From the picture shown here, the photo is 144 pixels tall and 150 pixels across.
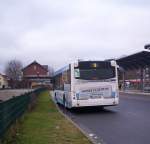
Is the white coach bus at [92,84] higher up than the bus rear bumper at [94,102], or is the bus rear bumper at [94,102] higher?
the white coach bus at [92,84]

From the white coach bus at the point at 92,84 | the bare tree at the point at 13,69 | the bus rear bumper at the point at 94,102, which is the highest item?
the bare tree at the point at 13,69

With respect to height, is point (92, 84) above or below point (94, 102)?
above

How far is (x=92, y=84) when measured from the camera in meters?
23.2

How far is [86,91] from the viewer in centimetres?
2311

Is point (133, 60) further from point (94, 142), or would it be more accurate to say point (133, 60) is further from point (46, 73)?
point (46, 73)

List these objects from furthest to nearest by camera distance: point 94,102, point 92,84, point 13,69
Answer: point 13,69 → point 92,84 → point 94,102

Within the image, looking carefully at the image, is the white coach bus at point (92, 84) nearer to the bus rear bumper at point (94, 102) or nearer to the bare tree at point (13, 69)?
the bus rear bumper at point (94, 102)

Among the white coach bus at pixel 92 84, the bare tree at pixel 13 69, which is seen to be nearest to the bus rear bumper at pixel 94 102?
the white coach bus at pixel 92 84

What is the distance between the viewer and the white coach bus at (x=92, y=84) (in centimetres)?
2306

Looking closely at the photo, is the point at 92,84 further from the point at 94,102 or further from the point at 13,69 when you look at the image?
the point at 13,69

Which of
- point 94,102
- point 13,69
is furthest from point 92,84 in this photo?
point 13,69

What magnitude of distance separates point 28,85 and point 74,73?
110 m

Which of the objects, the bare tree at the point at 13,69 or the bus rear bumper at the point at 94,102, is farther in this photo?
the bare tree at the point at 13,69

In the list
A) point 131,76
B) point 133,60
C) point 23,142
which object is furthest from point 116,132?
point 131,76
